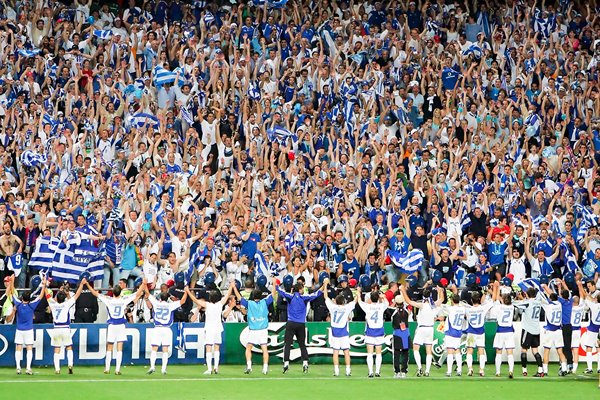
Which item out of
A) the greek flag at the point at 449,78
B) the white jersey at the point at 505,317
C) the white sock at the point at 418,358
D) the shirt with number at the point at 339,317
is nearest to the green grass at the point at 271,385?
the white sock at the point at 418,358

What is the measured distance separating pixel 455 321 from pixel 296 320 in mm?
3175

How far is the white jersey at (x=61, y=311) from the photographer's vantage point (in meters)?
21.9

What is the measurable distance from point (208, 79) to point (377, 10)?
6.22 meters

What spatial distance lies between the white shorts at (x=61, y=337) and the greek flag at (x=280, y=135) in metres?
8.71

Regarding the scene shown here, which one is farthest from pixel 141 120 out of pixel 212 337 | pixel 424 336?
pixel 424 336

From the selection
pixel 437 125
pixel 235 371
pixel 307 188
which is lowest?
pixel 235 371

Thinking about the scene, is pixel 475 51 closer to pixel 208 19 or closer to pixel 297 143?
pixel 297 143

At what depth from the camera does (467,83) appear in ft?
103

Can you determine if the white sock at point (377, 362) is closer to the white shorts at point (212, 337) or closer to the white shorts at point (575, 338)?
the white shorts at point (212, 337)

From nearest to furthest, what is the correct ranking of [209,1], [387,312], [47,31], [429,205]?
[387,312]
[429,205]
[47,31]
[209,1]

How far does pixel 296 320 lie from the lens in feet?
74.6

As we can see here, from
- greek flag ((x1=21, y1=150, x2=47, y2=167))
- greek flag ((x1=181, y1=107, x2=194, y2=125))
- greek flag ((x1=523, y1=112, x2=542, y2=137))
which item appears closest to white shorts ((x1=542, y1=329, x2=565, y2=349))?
greek flag ((x1=523, y1=112, x2=542, y2=137))

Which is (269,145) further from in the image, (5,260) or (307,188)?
(5,260)

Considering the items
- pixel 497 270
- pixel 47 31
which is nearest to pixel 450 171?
pixel 497 270
